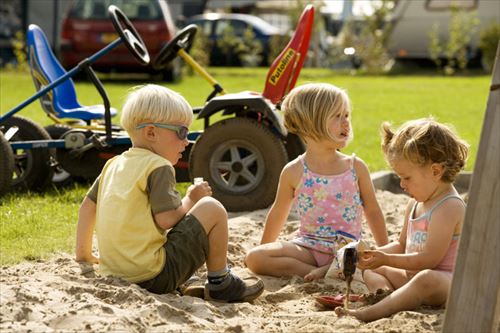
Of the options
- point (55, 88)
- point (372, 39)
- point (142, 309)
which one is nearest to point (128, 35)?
point (55, 88)

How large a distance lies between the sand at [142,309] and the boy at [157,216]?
0.09 m

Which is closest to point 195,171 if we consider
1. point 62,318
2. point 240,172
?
point 240,172

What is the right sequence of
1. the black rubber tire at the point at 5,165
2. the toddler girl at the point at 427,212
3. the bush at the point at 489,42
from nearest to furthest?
1. the toddler girl at the point at 427,212
2. the black rubber tire at the point at 5,165
3. the bush at the point at 489,42

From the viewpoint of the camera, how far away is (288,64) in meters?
6.14

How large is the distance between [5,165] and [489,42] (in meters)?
17.4

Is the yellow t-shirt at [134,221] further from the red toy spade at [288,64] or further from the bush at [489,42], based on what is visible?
the bush at [489,42]

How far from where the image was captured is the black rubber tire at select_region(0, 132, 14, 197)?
6094mm

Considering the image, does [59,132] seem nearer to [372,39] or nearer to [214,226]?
[214,226]

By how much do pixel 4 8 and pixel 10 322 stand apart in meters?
21.7

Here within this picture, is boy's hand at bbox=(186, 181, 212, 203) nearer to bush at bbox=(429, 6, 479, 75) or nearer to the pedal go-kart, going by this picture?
the pedal go-kart

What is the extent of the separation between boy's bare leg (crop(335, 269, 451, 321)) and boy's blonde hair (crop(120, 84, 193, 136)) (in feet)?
3.51

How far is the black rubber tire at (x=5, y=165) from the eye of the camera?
609cm

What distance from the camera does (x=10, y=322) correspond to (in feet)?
10.5

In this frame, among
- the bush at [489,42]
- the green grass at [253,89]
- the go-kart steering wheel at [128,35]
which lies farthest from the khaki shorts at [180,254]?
the bush at [489,42]
